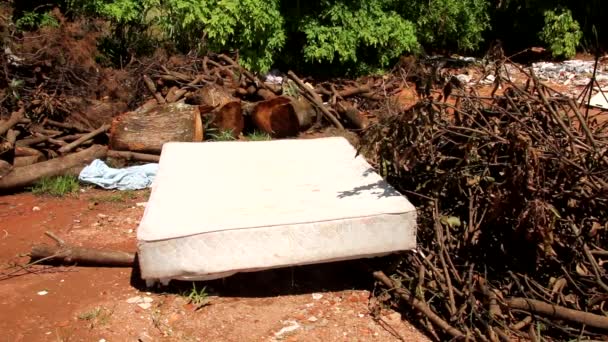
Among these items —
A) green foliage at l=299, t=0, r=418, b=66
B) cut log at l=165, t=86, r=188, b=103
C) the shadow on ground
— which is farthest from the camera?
green foliage at l=299, t=0, r=418, b=66

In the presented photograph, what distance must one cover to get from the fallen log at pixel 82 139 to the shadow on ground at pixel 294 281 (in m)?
2.69

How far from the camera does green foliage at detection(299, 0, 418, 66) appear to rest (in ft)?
31.0

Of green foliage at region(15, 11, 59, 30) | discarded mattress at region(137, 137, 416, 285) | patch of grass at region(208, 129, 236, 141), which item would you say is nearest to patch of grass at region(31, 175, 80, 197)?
patch of grass at region(208, 129, 236, 141)

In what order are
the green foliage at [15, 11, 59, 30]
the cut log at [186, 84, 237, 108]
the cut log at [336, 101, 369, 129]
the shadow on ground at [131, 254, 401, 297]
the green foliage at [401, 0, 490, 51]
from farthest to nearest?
the green foliage at [401, 0, 490, 51] → the green foliage at [15, 11, 59, 30] → the cut log at [336, 101, 369, 129] → the cut log at [186, 84, 237, 108] → the shadow on ground at [131, 254, 401, 297]

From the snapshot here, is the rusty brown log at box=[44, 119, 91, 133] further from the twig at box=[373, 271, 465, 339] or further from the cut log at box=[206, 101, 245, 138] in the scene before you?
the twig at box=[373, 271, 465, 339]

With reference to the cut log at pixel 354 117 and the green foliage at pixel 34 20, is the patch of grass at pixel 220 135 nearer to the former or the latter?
the cut log at pixel 354 117

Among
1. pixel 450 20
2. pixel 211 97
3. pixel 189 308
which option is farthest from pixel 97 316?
pixel 450 20

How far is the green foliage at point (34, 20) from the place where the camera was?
30.0 feet

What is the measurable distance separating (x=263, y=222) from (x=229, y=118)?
11.9 ft

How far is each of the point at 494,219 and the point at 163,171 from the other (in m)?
2.25

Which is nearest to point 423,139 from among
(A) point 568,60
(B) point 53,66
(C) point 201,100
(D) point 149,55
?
(C) point 201,100

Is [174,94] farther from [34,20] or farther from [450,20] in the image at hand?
[450,20]

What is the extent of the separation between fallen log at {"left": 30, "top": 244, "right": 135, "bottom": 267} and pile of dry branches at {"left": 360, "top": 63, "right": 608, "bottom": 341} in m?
1.69

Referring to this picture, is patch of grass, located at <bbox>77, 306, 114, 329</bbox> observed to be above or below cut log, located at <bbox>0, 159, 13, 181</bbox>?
below
